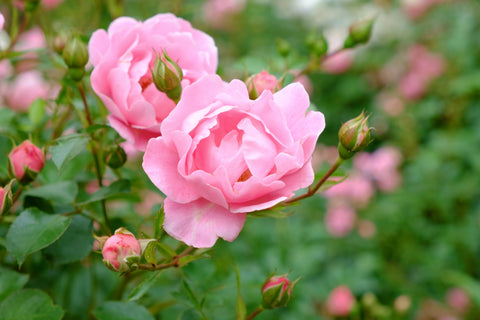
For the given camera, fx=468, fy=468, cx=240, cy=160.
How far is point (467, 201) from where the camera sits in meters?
1.80

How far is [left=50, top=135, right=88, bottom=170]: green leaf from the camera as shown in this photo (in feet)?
1.74

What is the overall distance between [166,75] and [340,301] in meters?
0.96

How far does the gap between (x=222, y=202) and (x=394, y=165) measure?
1.66 m

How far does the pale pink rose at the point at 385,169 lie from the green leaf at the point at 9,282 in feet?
5.22

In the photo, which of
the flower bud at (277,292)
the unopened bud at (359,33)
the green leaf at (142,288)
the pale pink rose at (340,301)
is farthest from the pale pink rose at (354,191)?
the green leaf at (142,288)

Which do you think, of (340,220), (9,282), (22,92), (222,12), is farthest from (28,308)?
(222,12)

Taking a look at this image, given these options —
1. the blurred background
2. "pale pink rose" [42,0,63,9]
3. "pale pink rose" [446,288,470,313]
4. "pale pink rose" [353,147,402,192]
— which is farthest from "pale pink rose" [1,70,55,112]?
"pale pink rose" [446,288,470,313]

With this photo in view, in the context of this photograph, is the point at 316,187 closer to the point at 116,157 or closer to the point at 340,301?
the point at 116,157

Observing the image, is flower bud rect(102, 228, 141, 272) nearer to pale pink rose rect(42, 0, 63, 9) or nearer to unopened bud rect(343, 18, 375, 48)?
unopened bud rect(343, 18, 375, 48)

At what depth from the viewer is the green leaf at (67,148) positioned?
1.74 feet

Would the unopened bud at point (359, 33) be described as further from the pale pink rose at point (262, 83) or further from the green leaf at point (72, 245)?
the green leaf at point (72, 245)

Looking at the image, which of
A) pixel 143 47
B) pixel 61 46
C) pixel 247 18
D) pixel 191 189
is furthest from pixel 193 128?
pixel 247 18

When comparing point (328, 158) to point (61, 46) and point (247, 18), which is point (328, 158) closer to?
point (247, 18)

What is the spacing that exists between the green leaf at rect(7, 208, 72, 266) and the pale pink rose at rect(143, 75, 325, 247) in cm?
15
